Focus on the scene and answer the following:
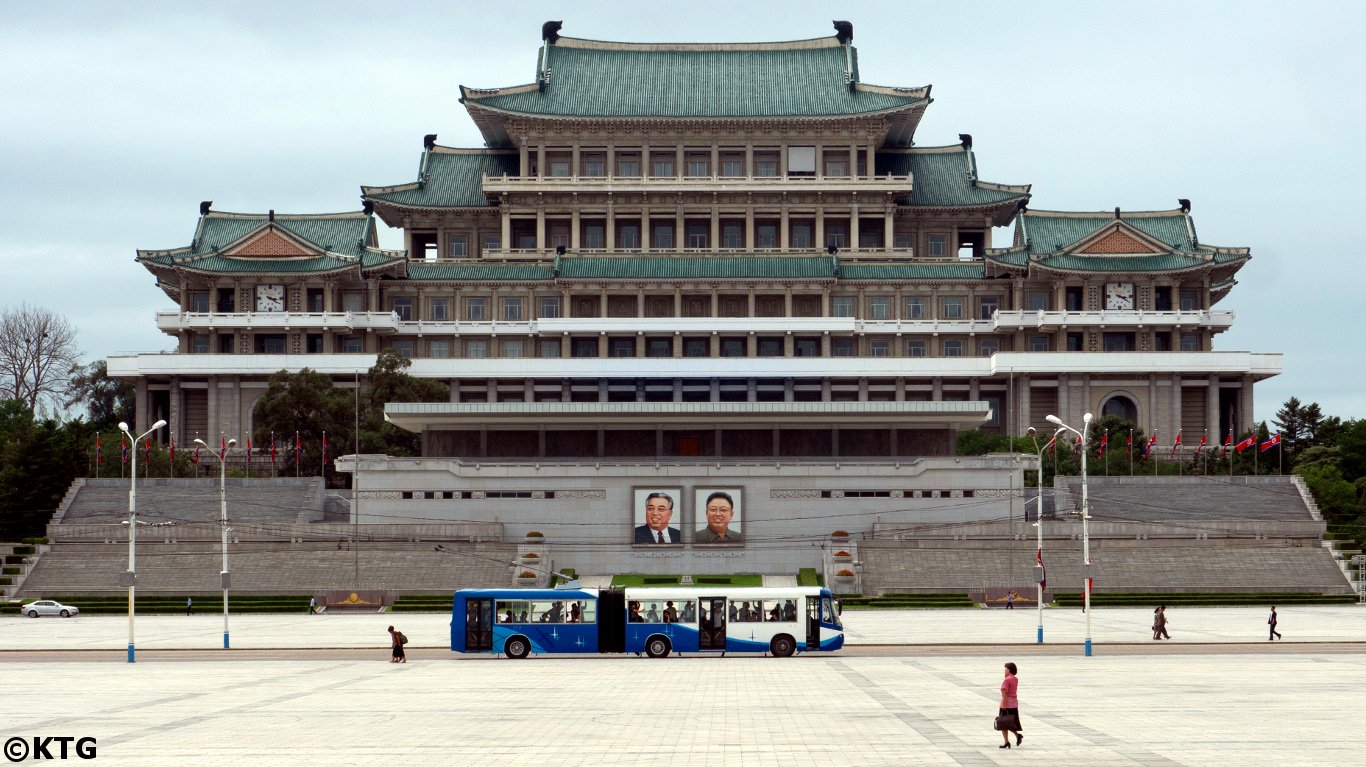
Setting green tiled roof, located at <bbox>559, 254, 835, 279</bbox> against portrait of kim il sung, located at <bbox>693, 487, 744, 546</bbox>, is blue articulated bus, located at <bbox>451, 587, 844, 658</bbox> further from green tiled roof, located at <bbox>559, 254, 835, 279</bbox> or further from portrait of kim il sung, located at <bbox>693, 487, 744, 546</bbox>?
green tiled roof, located at <bbox>559, 254, 835, 279</bbox>

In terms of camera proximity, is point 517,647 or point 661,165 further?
point 661,165

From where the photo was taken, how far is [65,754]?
26.1 m

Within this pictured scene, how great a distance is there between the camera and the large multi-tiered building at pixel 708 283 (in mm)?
104438

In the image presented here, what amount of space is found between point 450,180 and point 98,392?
1310 inches

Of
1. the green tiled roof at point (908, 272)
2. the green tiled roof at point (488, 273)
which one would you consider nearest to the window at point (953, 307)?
the green tiled roof at point (908, 272)

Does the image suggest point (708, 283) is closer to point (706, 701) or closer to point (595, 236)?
point (595, 236)

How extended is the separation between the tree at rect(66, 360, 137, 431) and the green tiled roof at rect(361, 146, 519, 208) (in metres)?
26.2

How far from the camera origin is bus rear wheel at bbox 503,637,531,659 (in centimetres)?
5116

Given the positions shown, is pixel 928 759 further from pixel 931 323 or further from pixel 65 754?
pixel 931 323

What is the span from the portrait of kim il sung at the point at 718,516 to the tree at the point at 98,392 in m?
54.7

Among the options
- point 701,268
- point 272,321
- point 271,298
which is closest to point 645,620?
point 701,268

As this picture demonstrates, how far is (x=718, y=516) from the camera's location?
86.2m

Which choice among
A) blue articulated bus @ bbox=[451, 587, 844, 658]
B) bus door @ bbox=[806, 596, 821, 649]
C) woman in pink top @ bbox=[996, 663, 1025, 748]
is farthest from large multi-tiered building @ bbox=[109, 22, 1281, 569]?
woman in pink top @ bbox=[996, 663, 1025, 748]

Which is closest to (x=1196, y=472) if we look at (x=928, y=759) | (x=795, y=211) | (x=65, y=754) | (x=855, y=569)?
(x=855, y=569)
